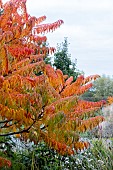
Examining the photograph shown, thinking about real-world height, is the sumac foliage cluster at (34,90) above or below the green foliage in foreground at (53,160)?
above

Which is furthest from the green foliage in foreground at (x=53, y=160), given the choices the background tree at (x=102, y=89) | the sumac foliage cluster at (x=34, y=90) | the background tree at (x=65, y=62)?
the background tree at (x=102, y=89)

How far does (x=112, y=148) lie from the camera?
22.1 feet

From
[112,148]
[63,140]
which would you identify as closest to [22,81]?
[63,140]

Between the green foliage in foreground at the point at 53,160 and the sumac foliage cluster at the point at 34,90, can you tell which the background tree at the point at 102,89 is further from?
the sumac foliage cluster at the point at 34,90

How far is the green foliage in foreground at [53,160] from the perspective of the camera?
621cm

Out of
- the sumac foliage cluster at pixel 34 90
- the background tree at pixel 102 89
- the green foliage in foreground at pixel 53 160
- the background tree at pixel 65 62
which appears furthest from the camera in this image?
the background tree at pixel 102 89

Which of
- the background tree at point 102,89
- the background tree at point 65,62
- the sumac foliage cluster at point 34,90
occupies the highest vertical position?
the background tree at point 65,62

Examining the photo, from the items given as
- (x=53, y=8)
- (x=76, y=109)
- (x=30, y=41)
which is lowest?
(x=76, y=109)

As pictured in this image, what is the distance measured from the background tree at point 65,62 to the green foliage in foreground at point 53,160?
397 inches

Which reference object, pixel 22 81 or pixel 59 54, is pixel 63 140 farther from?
pixel 59 54

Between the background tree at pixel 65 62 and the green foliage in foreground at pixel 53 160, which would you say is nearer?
the green foliage in foreground at pixel 53 160

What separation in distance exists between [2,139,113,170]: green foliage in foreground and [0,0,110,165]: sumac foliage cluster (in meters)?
1.17

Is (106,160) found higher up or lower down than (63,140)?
lower down

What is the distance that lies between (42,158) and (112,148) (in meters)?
1.16
